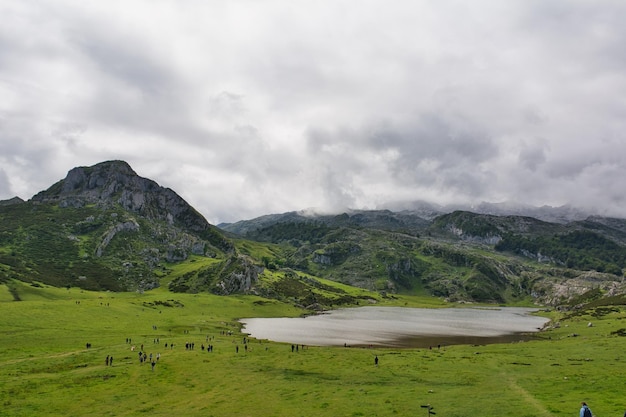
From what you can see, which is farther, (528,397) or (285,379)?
(285,379)

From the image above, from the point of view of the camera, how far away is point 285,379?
64.8 meters

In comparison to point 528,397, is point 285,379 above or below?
below

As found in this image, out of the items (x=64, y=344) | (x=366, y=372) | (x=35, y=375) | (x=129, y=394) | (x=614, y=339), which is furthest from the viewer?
(x=614, y=339)

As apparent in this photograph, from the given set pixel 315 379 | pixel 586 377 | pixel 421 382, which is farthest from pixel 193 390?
pixel 586 377

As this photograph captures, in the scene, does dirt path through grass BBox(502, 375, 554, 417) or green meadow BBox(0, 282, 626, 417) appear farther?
green meadow BBox(0, 282, 626, 417)

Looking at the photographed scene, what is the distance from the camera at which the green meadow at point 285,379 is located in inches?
1905

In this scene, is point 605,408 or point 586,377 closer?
point 605,408

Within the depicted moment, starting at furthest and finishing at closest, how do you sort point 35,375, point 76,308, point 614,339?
point 76,308
point 614,339
point 35,375

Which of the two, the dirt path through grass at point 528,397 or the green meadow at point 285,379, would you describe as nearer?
the dirt path through grass at point 528,397

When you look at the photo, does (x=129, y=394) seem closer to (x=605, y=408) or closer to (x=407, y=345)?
(x=605, y=408)

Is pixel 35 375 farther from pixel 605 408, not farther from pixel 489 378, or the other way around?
pixel 605 408

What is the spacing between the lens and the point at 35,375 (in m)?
64.6

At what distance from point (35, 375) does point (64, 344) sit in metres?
33.1

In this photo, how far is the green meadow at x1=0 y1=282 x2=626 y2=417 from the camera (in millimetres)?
48375
